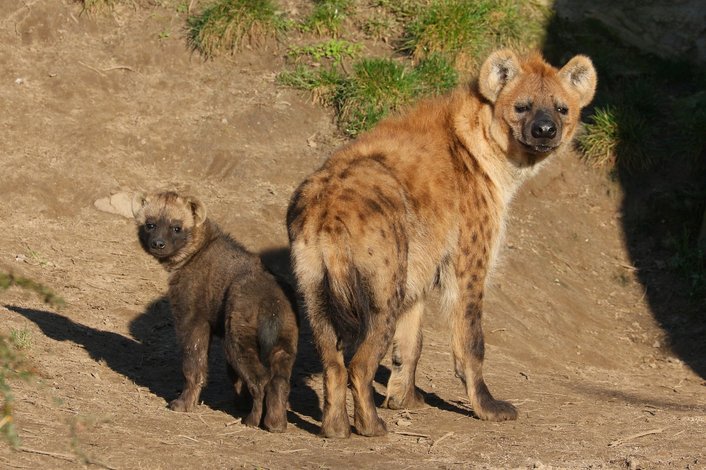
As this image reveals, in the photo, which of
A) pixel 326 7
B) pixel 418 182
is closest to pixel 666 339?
pixel 418 182

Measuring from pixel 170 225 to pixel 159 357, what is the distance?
1086 mm

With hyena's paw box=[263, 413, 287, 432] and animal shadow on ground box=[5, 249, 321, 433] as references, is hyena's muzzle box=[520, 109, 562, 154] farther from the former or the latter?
hyena's paw box=[263, 413, 287, 432]

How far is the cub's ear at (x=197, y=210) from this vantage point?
579cm

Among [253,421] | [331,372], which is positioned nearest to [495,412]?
[331,372]

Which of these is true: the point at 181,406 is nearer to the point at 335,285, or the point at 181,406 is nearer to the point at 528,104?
the point at 335,285

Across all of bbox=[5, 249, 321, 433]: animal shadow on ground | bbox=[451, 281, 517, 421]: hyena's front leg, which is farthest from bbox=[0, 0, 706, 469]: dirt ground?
bbox=[451, 281, 517, 421]: hyena's front leg

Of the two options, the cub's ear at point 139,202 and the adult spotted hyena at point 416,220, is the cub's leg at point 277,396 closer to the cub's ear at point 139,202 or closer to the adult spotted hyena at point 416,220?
the adult spotted hyena at point 416,220

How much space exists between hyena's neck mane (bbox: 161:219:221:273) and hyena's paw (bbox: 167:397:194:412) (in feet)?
2.36

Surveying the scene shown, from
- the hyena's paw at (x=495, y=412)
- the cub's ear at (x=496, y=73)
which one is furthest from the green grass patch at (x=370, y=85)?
the hyena's paw at (x=495, y=412)

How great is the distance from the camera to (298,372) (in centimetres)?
643

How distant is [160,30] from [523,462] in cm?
626

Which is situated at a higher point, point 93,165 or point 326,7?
point 326,7

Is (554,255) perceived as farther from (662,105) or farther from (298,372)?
(298,372)

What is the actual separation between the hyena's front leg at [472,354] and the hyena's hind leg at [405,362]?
314mm
